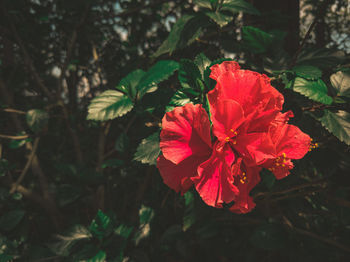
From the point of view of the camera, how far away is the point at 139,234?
121cm

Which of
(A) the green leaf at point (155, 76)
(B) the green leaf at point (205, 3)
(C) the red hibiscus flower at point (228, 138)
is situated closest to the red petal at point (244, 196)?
(C) the red hibiscus flower at point (228, 138)

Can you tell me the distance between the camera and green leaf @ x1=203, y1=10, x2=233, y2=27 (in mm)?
801

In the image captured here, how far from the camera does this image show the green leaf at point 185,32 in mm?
857

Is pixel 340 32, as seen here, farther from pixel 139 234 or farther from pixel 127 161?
pixel 139 234

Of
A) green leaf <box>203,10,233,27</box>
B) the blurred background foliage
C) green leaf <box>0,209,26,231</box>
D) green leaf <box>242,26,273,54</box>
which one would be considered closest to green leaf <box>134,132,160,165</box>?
the blurred background foliage

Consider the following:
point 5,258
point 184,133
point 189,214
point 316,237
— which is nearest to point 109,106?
point 184,133

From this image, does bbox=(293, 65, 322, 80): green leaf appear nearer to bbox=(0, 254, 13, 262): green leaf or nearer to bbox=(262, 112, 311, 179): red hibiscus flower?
bbox=(262, 112, 311, 179): red hibiscus flower

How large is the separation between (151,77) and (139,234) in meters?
0.84

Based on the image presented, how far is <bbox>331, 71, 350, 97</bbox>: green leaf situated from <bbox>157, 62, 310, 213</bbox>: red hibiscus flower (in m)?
0.31

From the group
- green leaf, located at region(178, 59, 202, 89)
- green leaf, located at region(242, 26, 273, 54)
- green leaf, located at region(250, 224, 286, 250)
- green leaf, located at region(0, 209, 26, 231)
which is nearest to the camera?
green leaf, located at region(178, 59, 202, 89)

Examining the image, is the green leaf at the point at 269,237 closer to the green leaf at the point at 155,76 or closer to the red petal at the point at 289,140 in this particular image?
the red petal at the point at 289,140

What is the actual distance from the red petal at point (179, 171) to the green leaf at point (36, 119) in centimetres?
93

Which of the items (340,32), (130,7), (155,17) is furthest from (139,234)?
(340,32)

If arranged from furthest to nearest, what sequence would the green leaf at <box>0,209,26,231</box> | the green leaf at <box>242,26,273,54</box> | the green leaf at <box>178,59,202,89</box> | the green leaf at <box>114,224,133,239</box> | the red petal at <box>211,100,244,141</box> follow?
the green leaf at <box>0,209,26,231</box> → the green leaf at <box>114,224,133,239</box> → the green leaf at <box>242,26,273,54</box> → the green leaf at <box>178,59,202,89</box> → the red petal at <box>211,100,244,141</box>
